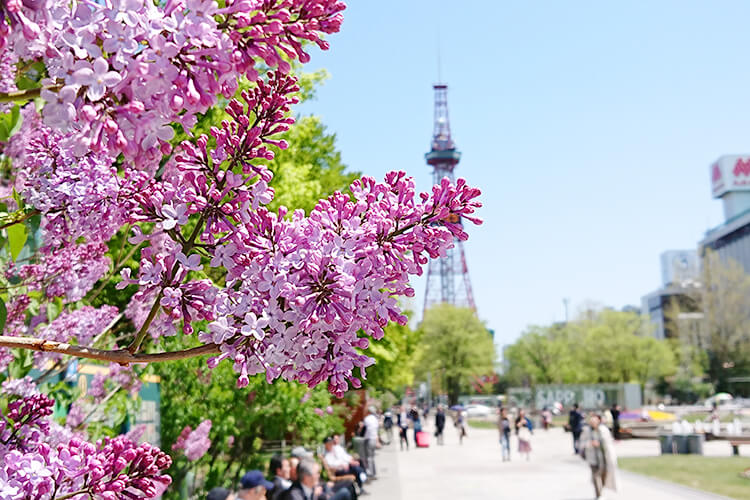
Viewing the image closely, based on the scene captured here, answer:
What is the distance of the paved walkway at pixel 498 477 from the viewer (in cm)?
1859

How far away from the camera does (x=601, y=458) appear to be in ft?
56.6

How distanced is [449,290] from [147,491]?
120055 millimetres

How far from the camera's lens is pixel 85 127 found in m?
1.34

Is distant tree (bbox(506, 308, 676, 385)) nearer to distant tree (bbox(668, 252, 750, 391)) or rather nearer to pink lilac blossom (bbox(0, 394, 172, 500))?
distant tree (bbox(668, 252, 750, 391))

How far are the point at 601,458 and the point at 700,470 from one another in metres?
7.53

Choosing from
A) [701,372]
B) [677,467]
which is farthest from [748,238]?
[677,467]

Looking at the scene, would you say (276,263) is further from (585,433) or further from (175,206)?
(585,433)

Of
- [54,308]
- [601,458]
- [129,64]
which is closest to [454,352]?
[601,458]

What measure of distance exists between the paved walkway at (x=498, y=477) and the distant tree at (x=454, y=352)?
175ft

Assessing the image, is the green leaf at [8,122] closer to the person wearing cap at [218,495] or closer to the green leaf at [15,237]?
the green leaf at [15,237]

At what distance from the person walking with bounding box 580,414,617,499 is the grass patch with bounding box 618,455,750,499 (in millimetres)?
2810

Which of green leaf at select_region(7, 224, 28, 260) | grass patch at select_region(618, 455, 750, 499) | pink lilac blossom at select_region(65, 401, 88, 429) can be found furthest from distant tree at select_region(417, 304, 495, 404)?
green leaf at select_region(7, 224, 28, 260)

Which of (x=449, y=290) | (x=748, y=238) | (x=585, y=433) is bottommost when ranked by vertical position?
(x=585, y=433)

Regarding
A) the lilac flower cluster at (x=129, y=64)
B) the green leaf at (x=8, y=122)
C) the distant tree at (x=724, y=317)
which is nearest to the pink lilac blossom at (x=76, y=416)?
the green leaf at (x=8, y=122)
